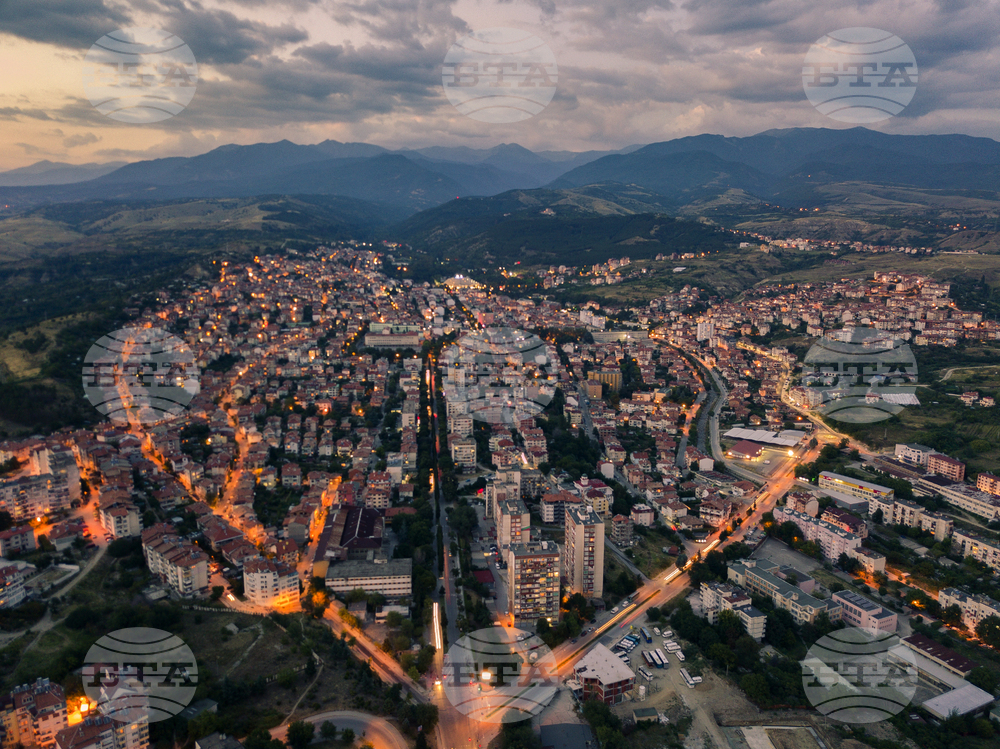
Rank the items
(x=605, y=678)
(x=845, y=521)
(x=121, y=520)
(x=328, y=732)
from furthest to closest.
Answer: (x=845, y=521), (x=121, y=520), (x=605, y=678), (x=328, y=732)

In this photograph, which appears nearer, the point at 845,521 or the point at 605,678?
the point at 605,678

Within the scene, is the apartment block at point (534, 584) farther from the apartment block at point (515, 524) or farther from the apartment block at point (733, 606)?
the apartment block at point (733, 606)

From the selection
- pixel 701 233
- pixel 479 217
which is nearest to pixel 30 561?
pixel 701 233

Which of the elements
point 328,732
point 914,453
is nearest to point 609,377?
point 914,453

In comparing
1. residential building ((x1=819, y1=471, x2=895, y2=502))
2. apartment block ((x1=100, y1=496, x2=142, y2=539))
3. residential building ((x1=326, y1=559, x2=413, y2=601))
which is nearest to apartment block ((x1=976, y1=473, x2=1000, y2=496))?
residential building ((x1=819, y1=471, x2=895, y2=502))

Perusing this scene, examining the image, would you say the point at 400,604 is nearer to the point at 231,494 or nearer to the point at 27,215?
the point at 231,494

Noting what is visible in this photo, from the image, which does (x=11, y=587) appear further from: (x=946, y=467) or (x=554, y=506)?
(x=946, y=467)
